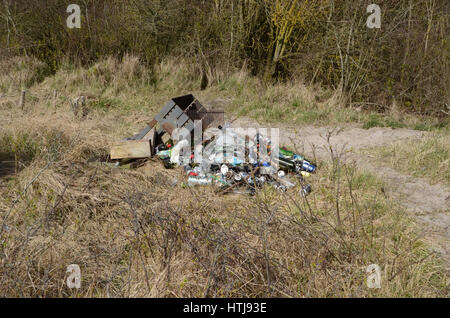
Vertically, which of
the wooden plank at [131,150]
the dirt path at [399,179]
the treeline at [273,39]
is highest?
the treeline at [273,39]

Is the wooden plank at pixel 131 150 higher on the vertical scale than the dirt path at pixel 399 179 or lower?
higher

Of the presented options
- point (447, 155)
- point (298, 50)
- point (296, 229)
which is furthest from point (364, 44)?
point (296, 229)

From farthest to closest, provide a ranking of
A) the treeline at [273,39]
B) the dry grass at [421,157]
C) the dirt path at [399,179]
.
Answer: the treeline at [273,39] < the dry grass at [421,157] < the dirt path at [399,179]

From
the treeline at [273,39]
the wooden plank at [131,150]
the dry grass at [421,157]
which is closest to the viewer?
the dry grass at [421,157]

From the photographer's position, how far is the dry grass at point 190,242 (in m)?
2.55

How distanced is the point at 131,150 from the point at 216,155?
1.20 metres

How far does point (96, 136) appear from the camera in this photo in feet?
18.1

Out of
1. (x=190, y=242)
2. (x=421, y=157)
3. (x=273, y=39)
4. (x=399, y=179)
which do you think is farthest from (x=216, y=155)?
(x=273, y=39)

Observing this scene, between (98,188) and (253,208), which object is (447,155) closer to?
(253,208)

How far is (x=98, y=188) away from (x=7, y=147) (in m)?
1.94

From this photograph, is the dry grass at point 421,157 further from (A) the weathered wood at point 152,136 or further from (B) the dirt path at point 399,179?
(A) the weathered wood at point 152,136

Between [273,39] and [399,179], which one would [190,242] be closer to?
[399,179]

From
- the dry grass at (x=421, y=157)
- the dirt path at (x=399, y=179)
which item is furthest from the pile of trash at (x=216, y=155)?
the dry grass at (x=421, y=157)

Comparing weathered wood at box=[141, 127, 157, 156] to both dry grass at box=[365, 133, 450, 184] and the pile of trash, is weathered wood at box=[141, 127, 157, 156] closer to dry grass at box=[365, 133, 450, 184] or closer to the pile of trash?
the pile of trash
